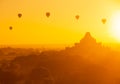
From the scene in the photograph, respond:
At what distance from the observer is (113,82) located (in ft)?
219

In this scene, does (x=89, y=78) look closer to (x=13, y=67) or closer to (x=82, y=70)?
(x=82, y=70)

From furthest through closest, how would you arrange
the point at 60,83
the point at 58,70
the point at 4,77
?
1. the point at 58,70
2. the point at 4,77
3. the point at 60,83

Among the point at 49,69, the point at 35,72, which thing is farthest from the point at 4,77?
the point at 49,69

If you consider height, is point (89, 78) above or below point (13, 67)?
below

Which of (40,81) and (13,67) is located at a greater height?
(13,67)

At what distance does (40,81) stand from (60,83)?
4214 millimetres

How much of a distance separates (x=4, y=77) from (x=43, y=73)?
8.40 meters

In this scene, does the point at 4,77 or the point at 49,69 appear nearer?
the point at 4,77

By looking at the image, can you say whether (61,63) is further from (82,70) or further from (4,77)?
(4,77)

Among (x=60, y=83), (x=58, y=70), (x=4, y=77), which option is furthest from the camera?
(x=58, y=70)

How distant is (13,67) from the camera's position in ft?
284

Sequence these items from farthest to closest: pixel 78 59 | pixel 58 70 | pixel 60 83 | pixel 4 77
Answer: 1. pixel 78 59
2. pixel 58 70
3. pixel 4 77
4. pixel 60 83

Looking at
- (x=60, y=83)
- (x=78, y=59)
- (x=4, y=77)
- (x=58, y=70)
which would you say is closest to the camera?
(x=60, y=83)

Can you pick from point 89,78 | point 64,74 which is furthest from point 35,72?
point 89,78
